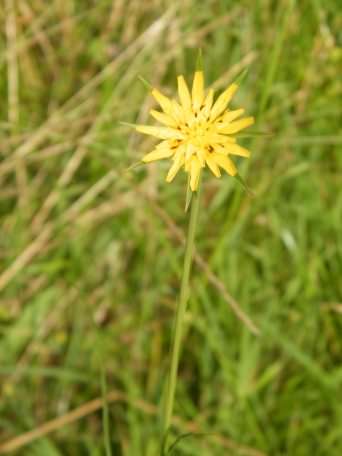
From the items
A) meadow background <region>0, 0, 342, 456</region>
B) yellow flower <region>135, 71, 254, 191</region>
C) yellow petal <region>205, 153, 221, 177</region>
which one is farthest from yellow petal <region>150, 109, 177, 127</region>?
meadow background <region>0, 0, 342, 456</region>

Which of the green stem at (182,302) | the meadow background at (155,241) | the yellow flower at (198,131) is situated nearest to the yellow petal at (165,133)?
the yellow flower at (198,131)

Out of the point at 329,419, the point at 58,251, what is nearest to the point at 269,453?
the point at 329,419

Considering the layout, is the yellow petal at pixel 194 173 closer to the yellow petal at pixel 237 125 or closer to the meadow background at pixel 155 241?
the yellow petal at pixel 237 125

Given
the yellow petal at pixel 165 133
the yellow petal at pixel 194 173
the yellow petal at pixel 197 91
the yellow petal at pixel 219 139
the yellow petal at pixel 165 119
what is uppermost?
the yellow petal at pixel 197 91

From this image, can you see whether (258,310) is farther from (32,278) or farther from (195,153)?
(195,153)

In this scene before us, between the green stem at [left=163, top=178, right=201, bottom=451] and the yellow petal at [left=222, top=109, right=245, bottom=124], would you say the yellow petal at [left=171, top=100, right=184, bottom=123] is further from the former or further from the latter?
the green stem at [left=163, top=178, right=201, bottom=451]

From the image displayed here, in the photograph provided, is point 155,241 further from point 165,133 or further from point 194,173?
point 194,173
